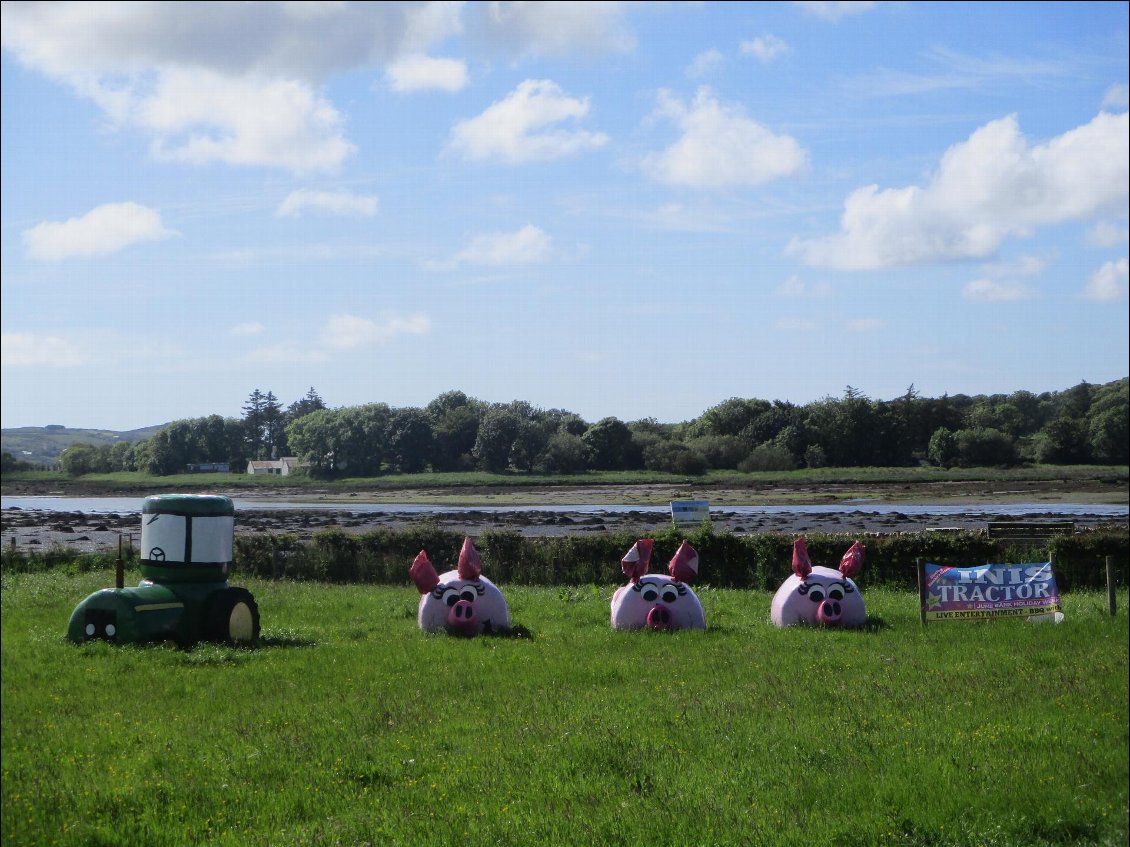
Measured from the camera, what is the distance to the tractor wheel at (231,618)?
16.7 meters

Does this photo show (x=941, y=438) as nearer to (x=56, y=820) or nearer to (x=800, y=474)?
(x=800, y=474)

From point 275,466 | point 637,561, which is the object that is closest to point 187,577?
point 275,466

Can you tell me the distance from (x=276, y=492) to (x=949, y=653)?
11.0m

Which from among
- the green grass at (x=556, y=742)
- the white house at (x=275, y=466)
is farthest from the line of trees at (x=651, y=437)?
the green grass at (x=556, y=742)

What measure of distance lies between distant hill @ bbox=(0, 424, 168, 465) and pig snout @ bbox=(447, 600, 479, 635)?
620 centimetres

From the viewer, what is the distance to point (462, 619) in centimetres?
1953

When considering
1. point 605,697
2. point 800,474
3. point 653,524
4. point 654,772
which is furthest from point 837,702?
point 653,524

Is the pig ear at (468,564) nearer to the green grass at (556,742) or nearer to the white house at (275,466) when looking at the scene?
the green grass at (556,742)

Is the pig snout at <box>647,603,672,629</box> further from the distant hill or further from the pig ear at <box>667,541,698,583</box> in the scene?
the distant hill

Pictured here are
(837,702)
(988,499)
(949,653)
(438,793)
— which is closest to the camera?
(438,793)

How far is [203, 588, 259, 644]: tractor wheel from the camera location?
16.7 m

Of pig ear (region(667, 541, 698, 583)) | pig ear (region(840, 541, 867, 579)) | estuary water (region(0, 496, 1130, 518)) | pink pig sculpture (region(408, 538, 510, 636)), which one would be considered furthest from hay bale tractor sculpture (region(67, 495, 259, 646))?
pig ear (region(840, 541, 867, 579))

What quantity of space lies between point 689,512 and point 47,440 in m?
21.6

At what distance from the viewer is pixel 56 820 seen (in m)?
8.22
